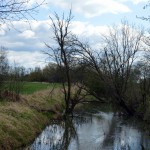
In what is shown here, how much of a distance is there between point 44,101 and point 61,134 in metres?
10.4

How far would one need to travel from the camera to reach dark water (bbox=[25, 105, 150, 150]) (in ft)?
64.3

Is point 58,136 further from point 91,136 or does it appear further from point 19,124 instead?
point 19,124

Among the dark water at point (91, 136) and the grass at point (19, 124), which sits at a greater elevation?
the grass at point (19, 124)

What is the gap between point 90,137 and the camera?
22656 mm

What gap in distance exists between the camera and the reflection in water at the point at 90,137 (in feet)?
64.2

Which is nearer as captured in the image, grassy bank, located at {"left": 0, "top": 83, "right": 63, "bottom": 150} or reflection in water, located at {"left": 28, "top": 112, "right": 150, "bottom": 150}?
grassy bank, located at {"left": 0, "top": 83, "right": 63, "bottom": 150}

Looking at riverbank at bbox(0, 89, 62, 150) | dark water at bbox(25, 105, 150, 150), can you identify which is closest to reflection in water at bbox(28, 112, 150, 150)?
dark water at bbox(25, 105, 150, 150)

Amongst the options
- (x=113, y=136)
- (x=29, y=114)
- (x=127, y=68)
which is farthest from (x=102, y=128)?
(x=127, y=68)

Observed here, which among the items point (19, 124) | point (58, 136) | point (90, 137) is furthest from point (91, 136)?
point (19, 124)

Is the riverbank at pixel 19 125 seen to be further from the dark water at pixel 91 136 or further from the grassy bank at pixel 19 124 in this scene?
the dark water at pixel 91 136

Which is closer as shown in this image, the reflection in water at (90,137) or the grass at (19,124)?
the grass at (19,124)

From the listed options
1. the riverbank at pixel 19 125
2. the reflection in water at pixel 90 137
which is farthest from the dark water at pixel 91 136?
the riverbank at pixel 19 125

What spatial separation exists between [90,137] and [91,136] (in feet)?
1.41

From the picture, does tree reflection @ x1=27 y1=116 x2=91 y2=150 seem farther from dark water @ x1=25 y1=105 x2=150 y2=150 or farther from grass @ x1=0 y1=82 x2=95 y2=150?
grass @ x1=0 y1=82 x2=95 y2=150
